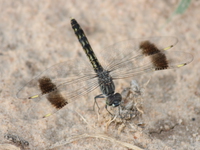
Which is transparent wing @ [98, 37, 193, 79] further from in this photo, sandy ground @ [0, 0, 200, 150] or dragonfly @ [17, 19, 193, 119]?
sandy ground @ [0, 0, 200, 150]

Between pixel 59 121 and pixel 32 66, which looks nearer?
pixel 59 121

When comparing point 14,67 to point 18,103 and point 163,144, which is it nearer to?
point 18,103

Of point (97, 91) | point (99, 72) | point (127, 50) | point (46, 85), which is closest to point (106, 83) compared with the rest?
point (99, 72)

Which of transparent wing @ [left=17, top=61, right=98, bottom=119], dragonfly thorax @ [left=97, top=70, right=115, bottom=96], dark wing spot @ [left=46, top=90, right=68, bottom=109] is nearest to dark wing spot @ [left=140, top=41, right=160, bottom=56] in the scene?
dragonfly thorax @ [left=97, top=70, right=115, bottom=96]

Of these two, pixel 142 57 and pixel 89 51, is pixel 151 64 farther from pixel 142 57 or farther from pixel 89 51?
pixel 89 51

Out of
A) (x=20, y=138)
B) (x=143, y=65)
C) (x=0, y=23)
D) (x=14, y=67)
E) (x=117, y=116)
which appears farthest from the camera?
(x=0, y=23)

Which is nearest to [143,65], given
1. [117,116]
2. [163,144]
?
[117,116]
